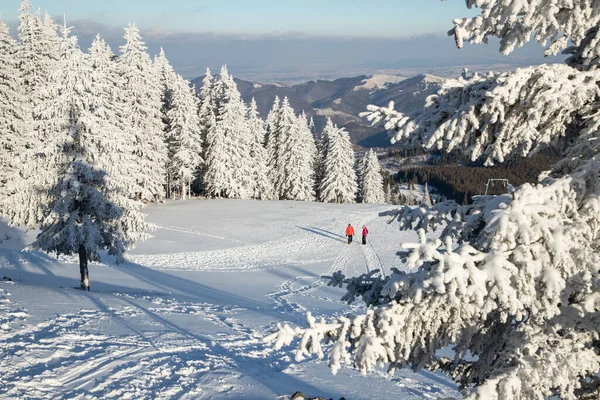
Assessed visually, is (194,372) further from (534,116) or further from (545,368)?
(534,116)

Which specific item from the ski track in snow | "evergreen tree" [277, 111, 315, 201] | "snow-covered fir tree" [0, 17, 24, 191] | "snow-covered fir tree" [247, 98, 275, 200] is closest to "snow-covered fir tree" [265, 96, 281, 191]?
"evergreen tree" [277, 111, 315, 201]

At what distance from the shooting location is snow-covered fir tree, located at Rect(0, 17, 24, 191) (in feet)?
100

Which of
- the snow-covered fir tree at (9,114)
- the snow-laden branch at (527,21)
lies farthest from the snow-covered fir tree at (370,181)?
the snow-laden branch at (527,21)

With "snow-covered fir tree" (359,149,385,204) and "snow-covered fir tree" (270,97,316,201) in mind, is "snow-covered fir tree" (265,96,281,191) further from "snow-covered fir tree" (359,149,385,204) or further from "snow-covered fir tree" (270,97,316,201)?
"snow-covered fir tree" (359,149,385,204)

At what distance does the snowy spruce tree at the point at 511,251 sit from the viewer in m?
3.59

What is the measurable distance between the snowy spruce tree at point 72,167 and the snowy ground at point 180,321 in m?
2.05

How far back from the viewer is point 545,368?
4016 millimetres

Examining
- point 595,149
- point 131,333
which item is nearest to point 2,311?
point 131,333

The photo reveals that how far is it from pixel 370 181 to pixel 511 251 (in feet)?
228

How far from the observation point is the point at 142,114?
41500mm

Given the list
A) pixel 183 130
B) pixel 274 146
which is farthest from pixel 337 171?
pixel 183 130

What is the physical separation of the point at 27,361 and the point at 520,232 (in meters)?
9.49

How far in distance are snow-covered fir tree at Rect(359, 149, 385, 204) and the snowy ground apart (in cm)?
4174

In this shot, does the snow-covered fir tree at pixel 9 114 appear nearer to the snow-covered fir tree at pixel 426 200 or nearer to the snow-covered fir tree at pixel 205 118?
the snow-covered fir tree at pixel 205 118
